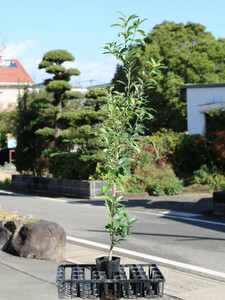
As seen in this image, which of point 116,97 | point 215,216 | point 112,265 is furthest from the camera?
point 215,216

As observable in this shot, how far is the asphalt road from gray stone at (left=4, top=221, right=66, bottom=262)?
1828 mm

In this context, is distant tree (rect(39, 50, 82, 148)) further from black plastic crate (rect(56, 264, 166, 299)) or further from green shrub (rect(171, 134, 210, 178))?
black plastic crate (rect(56, 264, 166, 299))

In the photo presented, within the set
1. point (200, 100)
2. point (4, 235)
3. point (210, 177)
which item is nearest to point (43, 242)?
point (4, 235)

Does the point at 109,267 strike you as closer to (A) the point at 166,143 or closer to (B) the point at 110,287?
(B) the point at 110,287

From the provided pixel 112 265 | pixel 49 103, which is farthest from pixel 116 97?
pixel 49 103

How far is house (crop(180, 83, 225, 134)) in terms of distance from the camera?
83.8ft

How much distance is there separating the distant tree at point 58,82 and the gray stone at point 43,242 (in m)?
13.6

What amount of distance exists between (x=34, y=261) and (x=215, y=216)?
7159 millimetres

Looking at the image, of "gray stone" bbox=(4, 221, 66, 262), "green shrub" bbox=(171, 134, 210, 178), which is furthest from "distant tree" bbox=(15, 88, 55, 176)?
"gray stone" bbox=(4, 221, 66, 262)

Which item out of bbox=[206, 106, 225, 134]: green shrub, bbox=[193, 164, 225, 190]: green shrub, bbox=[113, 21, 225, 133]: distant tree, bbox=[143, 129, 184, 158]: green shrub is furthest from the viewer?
bbox=[113, 21, 225, 133]: distant tree

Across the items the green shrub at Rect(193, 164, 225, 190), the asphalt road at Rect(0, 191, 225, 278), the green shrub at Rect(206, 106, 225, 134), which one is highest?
the green shrub at Rect(206, 106, 225, 134)

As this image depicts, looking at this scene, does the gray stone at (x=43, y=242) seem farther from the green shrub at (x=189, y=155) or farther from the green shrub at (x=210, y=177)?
the green shrub at (x=189, y=155)

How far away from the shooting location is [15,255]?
26.5 feet

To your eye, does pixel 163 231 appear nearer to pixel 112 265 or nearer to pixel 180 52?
pixel 112 265
